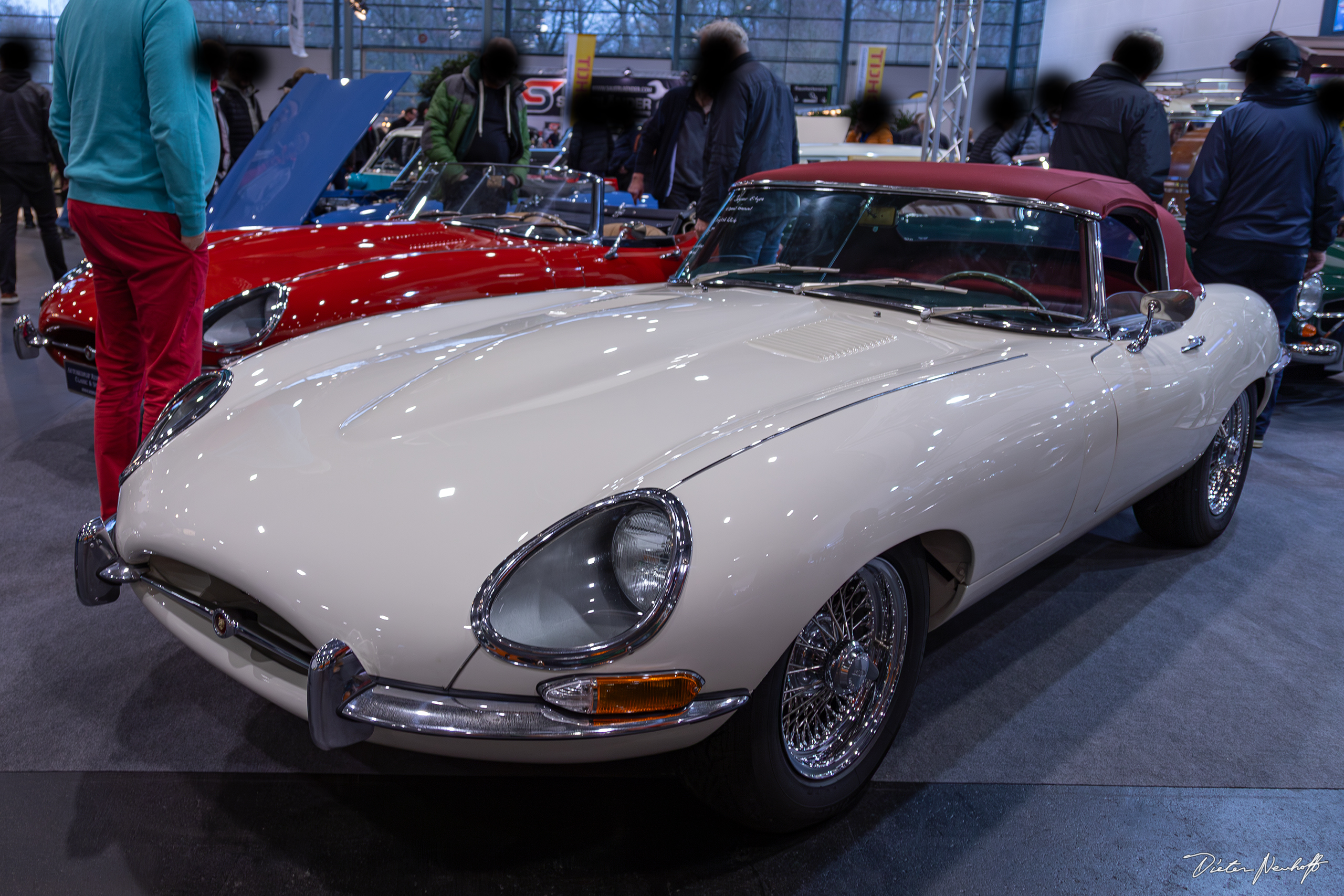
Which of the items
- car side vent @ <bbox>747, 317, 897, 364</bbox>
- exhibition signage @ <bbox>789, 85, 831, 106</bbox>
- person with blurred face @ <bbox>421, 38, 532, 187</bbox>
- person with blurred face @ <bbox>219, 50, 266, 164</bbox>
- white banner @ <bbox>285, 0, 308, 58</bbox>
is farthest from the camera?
exhibition signage @ <bbox>789, 85, 831, 106</bbox>

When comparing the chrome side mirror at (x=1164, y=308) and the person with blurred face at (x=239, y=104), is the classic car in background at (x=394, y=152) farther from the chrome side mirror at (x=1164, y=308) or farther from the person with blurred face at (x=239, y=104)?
the chrome side mirror at (x=1164, y=308)

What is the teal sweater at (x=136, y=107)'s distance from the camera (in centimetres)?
264

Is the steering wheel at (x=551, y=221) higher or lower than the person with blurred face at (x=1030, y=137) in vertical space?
lower

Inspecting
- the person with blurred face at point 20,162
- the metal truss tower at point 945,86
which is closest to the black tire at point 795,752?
the person with blurred face at point 20,162

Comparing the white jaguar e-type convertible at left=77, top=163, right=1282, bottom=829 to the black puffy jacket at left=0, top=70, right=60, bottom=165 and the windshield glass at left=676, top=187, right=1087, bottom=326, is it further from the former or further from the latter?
the black puffy jacket at left=0, top=70, right=60, bottom=165

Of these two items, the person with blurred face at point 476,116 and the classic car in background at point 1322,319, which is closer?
the classic car in background at point 1322,319

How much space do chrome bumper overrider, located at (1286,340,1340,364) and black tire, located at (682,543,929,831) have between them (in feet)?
14.0

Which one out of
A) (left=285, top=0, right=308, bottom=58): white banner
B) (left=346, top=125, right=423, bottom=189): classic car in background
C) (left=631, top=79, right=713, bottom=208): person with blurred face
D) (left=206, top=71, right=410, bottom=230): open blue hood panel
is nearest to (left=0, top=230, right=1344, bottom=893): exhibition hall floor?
(left=206, top=71, right=410, bottom=230): open blue hood panel

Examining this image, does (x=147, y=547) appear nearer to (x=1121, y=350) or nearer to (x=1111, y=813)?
(x=1111, y=813)

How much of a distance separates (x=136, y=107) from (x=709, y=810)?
248cm

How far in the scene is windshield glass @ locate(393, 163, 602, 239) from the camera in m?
4.45

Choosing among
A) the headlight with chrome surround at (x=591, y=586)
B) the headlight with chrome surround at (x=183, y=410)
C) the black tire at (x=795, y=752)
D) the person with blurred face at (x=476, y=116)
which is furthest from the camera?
the person with blurred face at (x=476, y=116)

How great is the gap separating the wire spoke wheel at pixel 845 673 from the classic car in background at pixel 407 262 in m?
2.47

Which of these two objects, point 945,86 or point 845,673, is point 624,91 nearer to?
point 945,86
